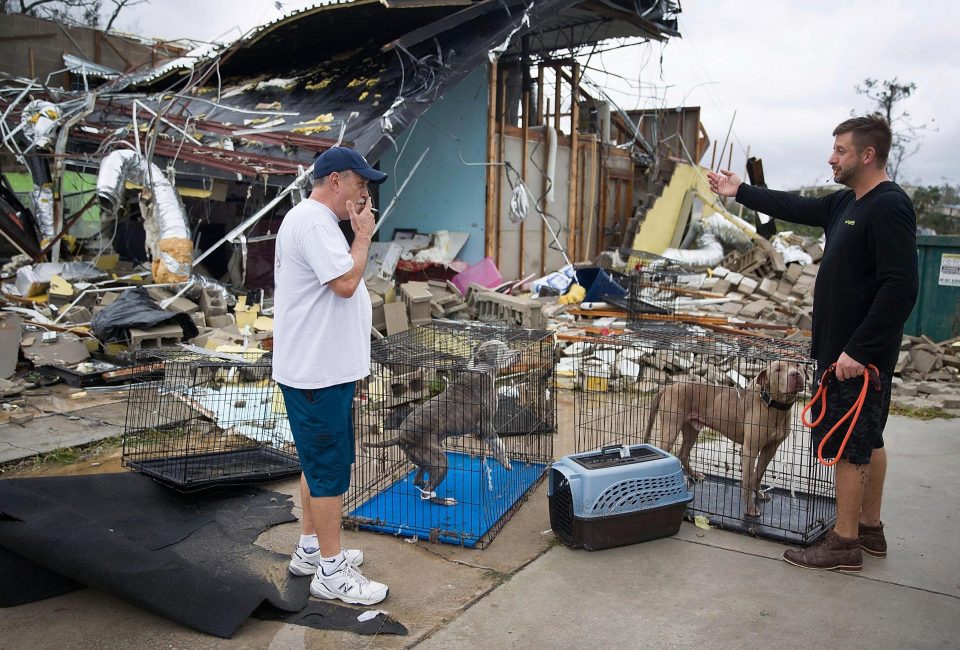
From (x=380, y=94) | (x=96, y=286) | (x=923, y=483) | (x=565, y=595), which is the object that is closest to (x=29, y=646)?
(x=565, y=595)

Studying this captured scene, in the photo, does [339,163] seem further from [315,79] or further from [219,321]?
[315,79]

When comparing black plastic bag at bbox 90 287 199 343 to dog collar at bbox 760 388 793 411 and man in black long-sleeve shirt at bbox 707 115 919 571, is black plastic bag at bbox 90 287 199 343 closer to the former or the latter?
dog collar at bbox 760 388 793 411

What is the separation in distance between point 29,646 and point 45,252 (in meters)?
7.42

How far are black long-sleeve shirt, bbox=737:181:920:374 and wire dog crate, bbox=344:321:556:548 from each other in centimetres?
180

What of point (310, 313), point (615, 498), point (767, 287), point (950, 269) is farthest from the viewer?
point (767, 287)

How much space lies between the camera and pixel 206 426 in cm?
564

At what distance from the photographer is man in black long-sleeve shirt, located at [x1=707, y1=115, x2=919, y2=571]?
10.9 feet

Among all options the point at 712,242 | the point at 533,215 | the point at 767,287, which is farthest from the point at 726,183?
the point at 712,242

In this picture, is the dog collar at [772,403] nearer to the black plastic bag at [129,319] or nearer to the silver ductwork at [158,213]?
the black plastic bag at [129,319]

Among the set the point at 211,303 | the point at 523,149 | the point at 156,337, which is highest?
the point at 523,149

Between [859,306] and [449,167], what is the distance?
380 inches

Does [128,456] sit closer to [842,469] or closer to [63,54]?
[842,469]

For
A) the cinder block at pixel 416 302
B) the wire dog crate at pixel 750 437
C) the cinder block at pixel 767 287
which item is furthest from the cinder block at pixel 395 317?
the cinder block at pixel 767 287

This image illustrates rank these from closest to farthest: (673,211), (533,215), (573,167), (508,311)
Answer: (508,311)
(533,215)
(573,167)
(673,211)
